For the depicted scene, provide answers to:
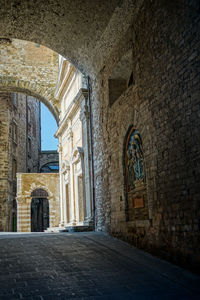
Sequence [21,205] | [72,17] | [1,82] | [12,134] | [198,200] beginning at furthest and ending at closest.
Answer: [12,134], [21,205], [1,82], [72,17], [198,200]

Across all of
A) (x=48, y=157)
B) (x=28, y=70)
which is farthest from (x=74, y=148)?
(x=48, y=157)

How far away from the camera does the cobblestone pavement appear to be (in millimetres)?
4238

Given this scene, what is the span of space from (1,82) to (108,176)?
10.6m

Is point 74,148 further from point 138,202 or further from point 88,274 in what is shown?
point 88,274

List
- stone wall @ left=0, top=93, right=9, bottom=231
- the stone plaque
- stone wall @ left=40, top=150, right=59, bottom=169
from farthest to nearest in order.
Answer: stone wall @ left=40, top=150, right=59, bottom=169
stone wall @ left=0, top=93, right=9, bottom=231
the stone plaque

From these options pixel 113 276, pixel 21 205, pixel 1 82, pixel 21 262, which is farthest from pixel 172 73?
pixel 21 205

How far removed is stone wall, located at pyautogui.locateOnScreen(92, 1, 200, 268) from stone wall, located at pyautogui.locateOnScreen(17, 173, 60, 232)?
1190cm

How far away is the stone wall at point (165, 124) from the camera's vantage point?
5070mm

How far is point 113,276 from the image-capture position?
4969 mm

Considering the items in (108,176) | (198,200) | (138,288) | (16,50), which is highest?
(16,50)

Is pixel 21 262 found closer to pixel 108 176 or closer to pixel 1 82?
pixel 108 176

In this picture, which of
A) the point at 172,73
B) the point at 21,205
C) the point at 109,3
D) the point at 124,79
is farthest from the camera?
the point at 21,205

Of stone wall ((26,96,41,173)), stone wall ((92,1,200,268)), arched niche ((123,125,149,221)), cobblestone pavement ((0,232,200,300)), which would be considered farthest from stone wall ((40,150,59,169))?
cobblestone pavement ((0,232,200,300))

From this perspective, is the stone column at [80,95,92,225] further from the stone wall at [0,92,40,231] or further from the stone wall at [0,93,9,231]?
the stone wall at [0,92,40,231]
